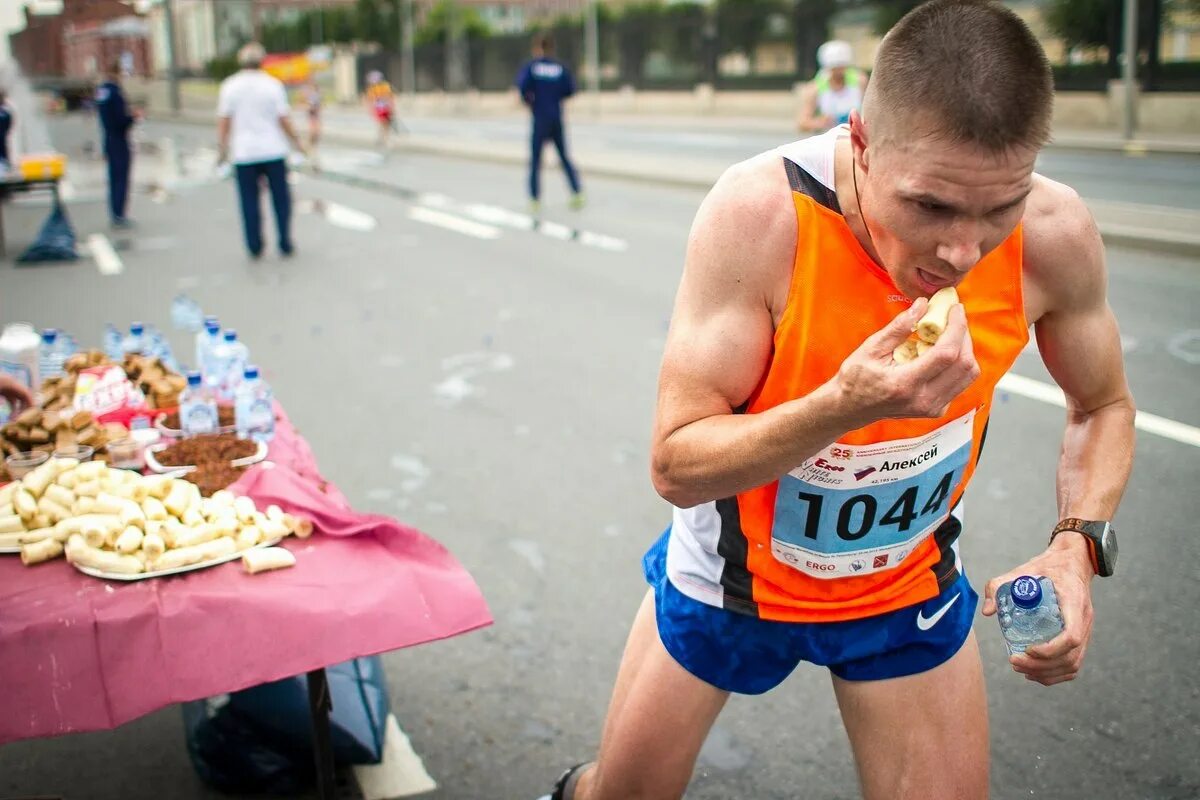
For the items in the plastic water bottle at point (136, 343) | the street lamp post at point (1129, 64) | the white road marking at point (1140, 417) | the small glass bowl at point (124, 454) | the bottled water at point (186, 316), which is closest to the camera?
the small glass bowl at point (124, 454)

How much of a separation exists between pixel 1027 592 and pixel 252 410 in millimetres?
2737

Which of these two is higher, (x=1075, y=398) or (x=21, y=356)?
(x=1075, y=398)

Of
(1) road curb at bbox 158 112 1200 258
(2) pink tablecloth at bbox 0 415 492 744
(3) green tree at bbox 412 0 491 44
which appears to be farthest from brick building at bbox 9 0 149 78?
(3) green tree at bbox 412 0 491 44

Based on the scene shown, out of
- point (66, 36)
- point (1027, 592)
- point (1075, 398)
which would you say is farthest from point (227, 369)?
point (66, 36)

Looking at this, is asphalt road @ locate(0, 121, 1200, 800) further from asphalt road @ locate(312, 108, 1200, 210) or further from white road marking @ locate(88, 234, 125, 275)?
asphalt road @ locate(312, 108, 1200, 210)

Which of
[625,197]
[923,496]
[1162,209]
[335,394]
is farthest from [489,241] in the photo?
[923,496]

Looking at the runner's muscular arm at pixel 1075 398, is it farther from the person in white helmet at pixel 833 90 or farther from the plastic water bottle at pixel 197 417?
the person in white helmet at pixel 833 90

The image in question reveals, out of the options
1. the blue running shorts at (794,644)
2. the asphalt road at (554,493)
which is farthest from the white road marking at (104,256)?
the blue running shorts at (794,644)

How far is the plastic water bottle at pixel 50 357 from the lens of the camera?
484cm

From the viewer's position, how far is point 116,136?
15781mm

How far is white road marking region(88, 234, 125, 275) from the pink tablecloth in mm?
10453

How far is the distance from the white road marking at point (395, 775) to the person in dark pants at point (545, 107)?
12493mm

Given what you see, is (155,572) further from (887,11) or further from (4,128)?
(887,11)

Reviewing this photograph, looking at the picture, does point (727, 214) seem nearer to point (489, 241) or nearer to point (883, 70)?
point (883, 70)
